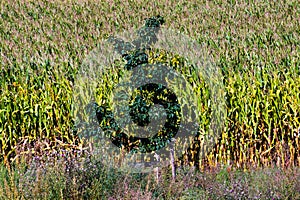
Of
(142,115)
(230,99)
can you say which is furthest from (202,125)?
(142,115)

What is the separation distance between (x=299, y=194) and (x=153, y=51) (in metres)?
2.20

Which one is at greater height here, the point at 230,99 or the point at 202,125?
the point at 230,99

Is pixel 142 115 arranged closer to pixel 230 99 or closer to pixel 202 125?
pixel 202 125

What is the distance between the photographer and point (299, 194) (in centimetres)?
517

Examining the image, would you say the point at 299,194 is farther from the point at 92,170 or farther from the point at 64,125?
the point at 64,125

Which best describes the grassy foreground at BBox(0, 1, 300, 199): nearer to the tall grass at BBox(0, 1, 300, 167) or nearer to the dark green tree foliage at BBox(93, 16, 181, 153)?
the tall grass at BBox(0, 1, 300, 167)

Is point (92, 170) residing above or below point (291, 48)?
below

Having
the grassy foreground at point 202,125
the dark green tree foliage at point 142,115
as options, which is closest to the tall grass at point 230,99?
the grassy foreground at point 202,125

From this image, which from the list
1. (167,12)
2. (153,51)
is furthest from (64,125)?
(167,12)

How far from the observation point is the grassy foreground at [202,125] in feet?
16.4

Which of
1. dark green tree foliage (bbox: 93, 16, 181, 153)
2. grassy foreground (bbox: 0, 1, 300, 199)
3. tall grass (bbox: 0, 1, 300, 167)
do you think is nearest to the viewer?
grassy foreground (bbox: 0, 1, 300, 199)

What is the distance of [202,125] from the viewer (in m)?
5.77

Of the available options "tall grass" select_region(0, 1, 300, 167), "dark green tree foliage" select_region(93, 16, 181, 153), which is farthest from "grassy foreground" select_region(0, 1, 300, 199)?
"dark green tree foliage" select_region(93, 16, 181, 153)

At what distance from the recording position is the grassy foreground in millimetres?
5000
